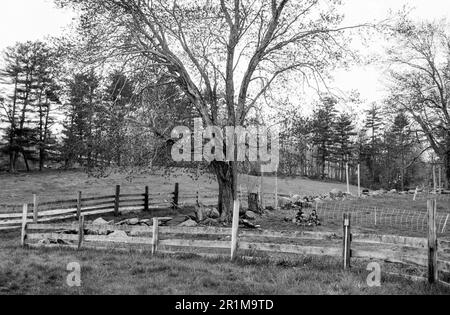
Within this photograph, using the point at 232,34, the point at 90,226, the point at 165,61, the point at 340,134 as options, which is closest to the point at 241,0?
the point at 232,34

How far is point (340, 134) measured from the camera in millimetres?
63781

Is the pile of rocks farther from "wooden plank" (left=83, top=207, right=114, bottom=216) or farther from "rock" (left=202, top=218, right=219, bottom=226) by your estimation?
"wooden plank" (left=83, top=207, right=114, bottom=216)

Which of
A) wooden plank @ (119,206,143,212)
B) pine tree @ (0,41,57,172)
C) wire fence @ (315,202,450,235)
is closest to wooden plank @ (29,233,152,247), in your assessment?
wooden plank @ (119,206,143,212)

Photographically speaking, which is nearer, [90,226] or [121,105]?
[90,226]

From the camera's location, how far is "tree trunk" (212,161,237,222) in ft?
54.4

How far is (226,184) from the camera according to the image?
1672 centimetres

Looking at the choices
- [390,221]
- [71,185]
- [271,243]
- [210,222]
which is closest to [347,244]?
[271,243]

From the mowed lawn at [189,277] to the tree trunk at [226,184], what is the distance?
7437 mm

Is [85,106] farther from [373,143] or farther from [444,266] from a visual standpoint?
[373,143]

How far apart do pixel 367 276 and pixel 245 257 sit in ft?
8.75

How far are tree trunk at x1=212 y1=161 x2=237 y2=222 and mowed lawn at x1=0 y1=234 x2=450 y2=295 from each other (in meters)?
7.44

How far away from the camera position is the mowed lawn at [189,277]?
6.45 metres

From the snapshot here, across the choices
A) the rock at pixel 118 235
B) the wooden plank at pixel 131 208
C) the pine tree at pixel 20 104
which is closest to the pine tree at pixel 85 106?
the rock at pixel 118 235
